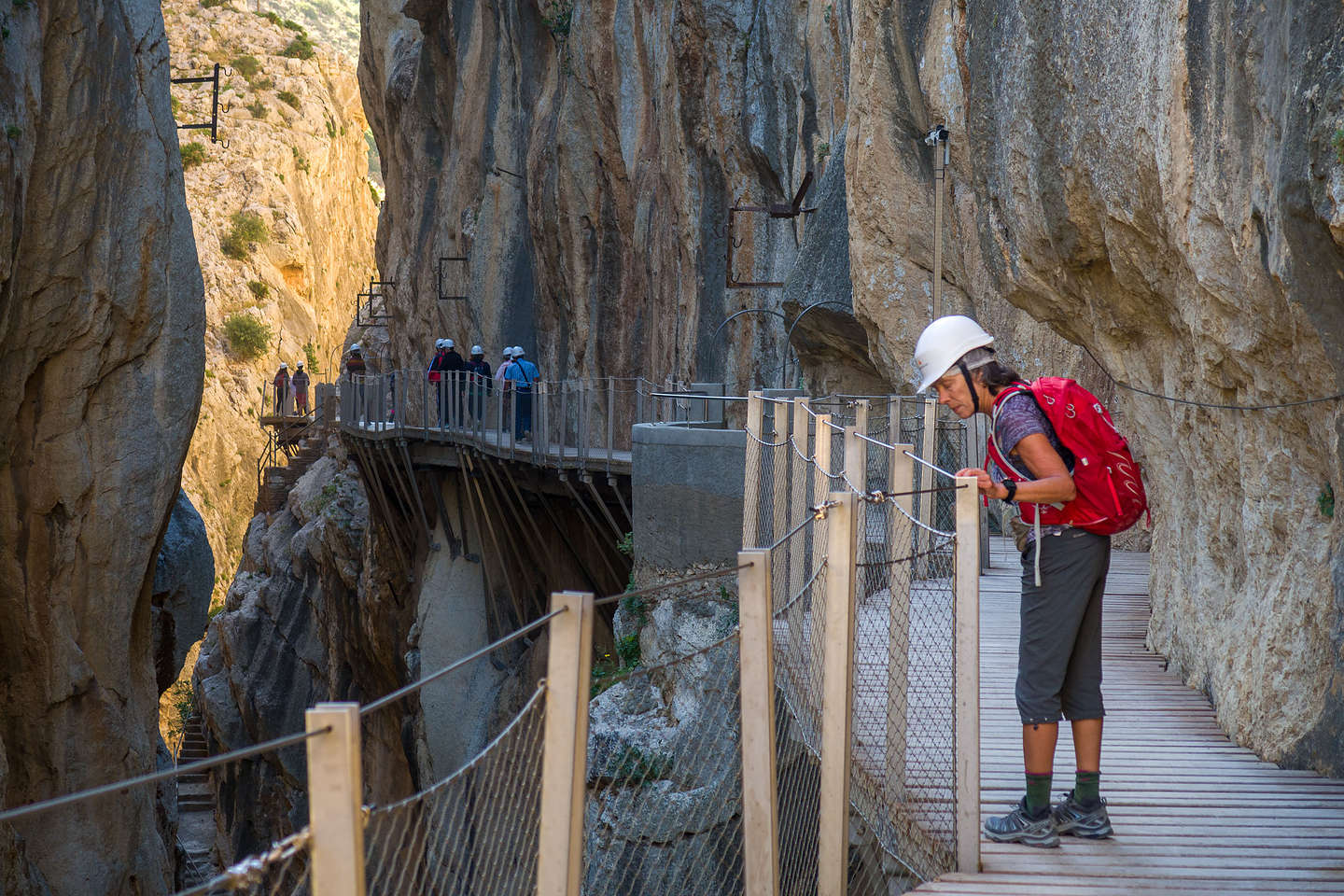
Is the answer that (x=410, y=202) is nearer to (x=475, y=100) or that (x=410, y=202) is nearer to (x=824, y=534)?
(x=475, y=100)

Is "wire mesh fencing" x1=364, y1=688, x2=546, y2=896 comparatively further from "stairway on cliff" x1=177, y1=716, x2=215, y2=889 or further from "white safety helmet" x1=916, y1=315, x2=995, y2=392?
"stairway on cliff" x1=177, y1=716, x2=215, y2=889

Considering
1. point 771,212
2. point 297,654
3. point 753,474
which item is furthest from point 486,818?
point 297,654

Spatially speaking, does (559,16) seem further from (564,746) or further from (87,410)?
(564,746)

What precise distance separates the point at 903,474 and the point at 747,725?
1.52 m

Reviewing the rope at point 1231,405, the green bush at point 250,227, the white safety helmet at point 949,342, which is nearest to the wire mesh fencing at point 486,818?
the white safety helmet at point 949,342

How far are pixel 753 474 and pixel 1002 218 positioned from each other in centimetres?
260

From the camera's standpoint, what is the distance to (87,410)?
45.8 feet

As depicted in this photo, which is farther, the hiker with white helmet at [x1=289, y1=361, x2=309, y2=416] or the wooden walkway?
the hiker with white helmet at [x1=289, y1=361, x2=309, y2=416]

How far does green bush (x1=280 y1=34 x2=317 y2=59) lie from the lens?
205 ft

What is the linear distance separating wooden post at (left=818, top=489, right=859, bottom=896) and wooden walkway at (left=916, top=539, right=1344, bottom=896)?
0.36m

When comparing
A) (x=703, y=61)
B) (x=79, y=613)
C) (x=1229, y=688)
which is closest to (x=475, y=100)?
(x=703, y=61)

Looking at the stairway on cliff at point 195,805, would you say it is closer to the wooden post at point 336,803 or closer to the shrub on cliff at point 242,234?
the shrub on cliff at point 242,234

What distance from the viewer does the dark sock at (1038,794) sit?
4.40 meters

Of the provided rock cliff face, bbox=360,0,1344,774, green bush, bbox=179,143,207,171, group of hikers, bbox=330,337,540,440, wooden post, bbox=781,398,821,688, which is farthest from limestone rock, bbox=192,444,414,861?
green bush, bbox=179,143,207,171
